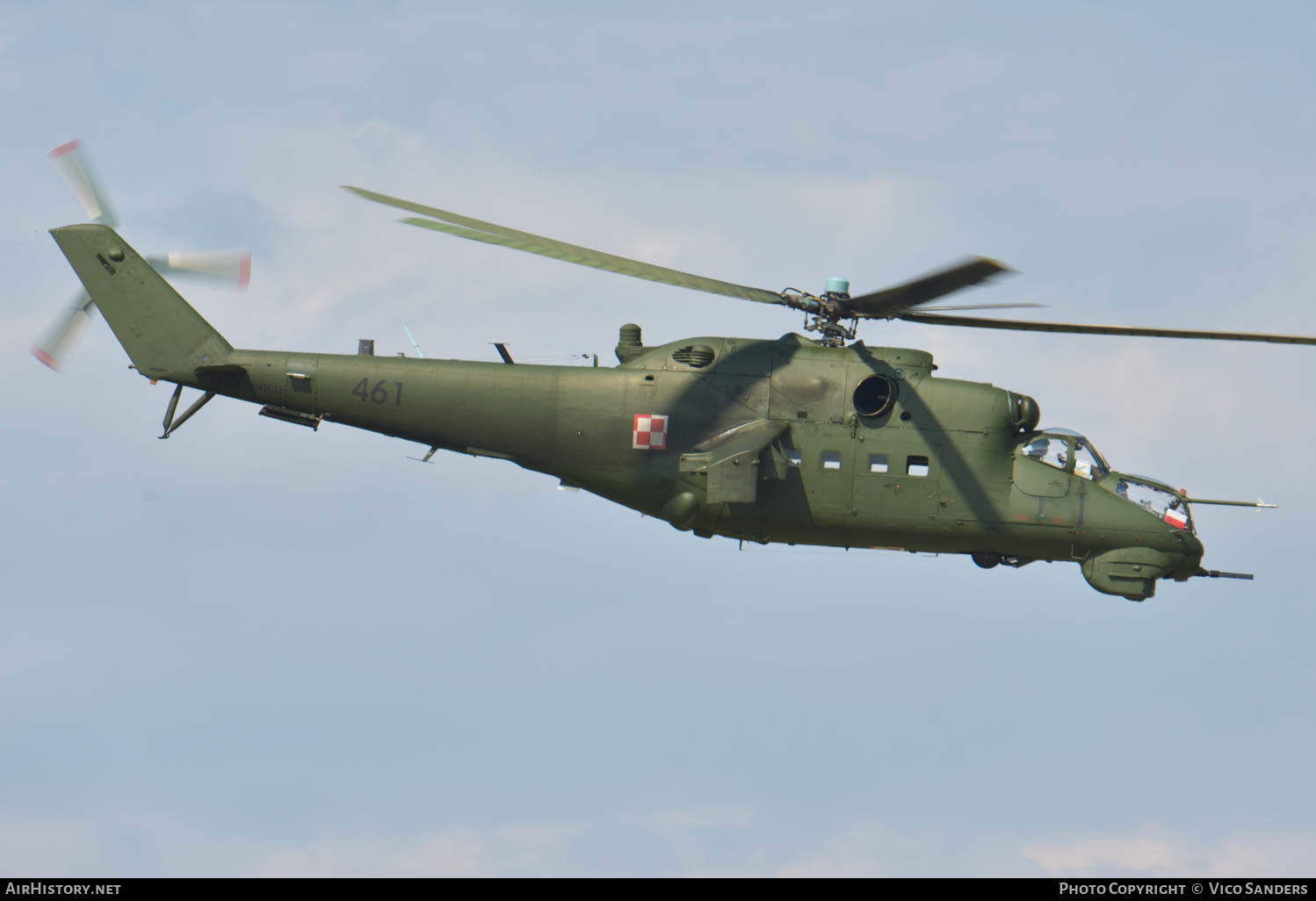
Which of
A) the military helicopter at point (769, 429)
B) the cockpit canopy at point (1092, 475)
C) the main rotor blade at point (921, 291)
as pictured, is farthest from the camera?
the cockpit canopy at point (1092, 475)

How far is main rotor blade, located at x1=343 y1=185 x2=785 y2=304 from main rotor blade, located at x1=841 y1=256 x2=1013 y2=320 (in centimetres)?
259

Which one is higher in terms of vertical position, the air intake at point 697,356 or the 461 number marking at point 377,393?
the air intake at point 697,356

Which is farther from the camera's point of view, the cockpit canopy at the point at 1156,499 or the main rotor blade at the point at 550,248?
the cockpit canopy at the point at 1156,499

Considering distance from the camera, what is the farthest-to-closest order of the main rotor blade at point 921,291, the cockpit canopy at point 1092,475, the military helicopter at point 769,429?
1. the cockpit canopy at point 1092,475
2. the military helicopter at point 769,429
3. the main rotor blade at point 921,291

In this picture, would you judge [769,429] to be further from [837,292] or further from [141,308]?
[141,308]

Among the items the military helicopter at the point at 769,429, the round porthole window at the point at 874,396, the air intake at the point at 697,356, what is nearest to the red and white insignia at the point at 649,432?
the military helicopter at the point at 769,429

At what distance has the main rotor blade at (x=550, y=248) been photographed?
24281 mm

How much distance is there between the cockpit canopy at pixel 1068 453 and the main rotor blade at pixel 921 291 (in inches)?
175

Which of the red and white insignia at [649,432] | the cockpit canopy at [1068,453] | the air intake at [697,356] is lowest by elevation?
the red and white insignia at [649,432]

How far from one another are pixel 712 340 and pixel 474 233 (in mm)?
6171

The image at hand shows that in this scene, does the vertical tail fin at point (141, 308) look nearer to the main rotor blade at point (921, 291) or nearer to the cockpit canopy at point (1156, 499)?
the main rotor blade at point (921, 291)

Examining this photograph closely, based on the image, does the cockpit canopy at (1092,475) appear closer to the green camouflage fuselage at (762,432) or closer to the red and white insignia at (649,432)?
the green camouflage fuselage at (762,432)

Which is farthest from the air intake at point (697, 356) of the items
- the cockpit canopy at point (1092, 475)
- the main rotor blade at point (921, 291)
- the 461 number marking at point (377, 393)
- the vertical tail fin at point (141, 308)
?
the vertical tail fin at point (141, 308)

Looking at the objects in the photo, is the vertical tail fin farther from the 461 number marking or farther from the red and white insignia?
the red and white insignia
